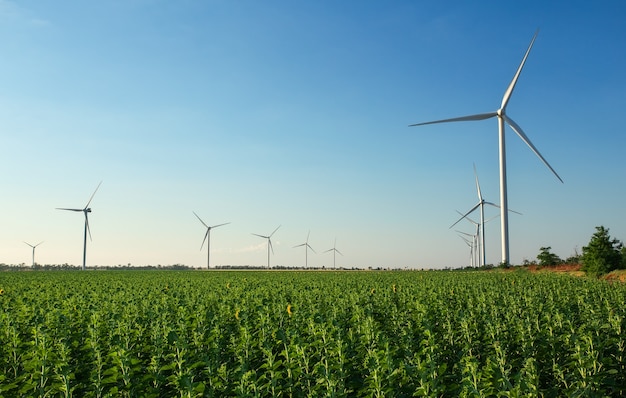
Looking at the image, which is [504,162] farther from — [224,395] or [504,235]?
[224,395]

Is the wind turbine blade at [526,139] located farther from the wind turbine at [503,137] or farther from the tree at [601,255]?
the tree at [601,255]

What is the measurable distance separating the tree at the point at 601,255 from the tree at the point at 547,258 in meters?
Result: 20.6

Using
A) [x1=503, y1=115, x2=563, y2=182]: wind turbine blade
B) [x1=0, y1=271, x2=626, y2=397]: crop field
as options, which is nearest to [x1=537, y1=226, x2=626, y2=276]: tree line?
[x1=503, y1=115, x2=563, y2=182]: wind turbine blade

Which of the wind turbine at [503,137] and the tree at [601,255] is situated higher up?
the wind turbine at [503,137]

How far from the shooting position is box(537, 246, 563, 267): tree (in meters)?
79.2

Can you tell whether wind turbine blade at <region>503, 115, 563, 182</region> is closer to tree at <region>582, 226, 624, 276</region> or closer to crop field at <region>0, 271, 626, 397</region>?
tree at <region>582, 226, 624, 276</region>

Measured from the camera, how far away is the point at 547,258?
8081 centimetres

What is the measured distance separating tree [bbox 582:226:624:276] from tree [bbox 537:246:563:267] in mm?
20598

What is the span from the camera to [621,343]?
1384cm

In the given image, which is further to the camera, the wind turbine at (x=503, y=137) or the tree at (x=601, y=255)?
the wind turbine at (x=503, y=137)

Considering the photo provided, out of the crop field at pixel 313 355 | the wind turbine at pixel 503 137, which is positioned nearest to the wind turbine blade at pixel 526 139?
the wind turbine at pixel 503 137

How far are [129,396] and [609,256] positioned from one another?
57872mm

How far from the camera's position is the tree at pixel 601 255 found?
55344 mm

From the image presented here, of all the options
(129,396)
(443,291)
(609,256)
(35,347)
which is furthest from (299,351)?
(609,256)
